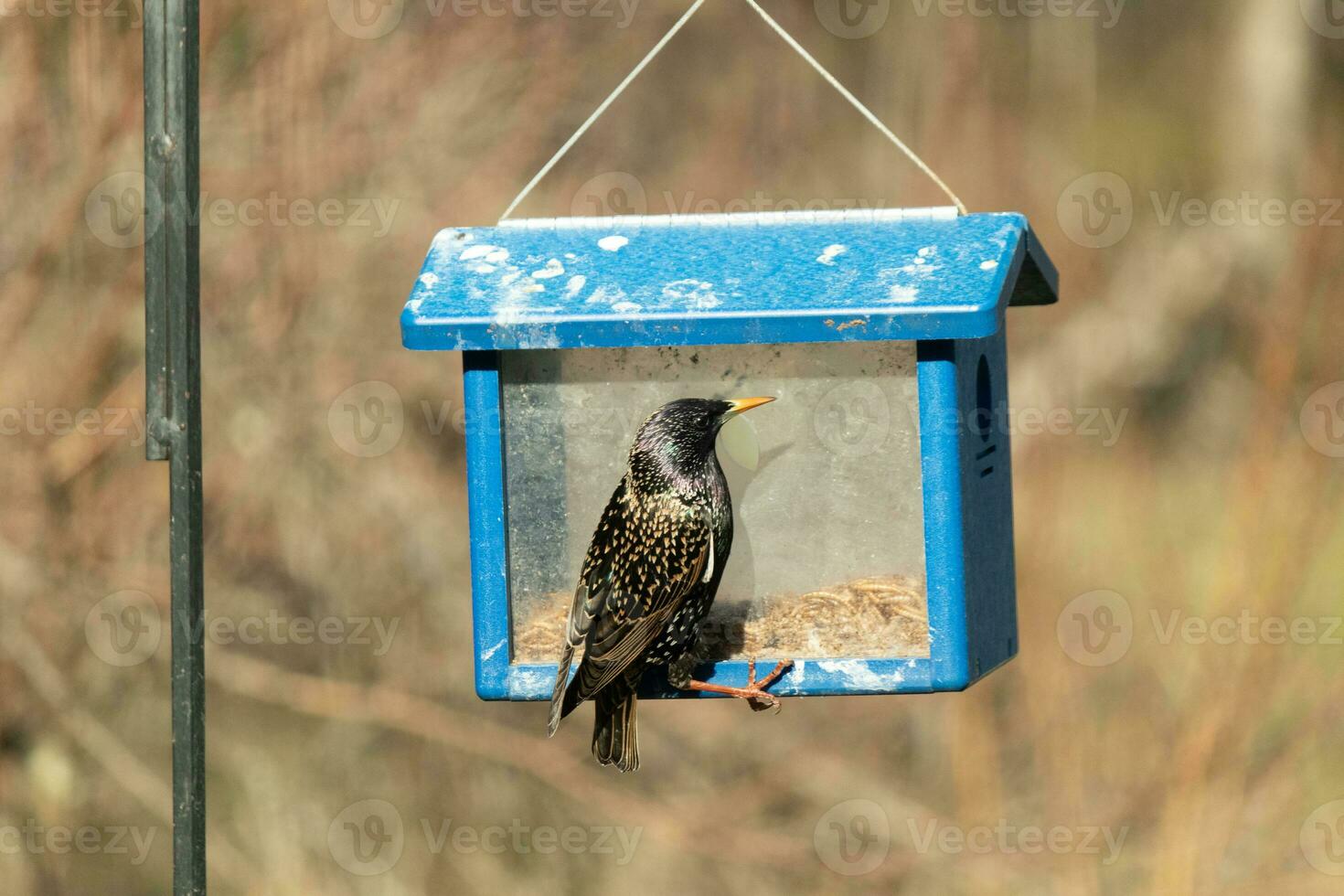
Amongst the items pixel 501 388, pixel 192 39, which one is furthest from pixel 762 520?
pixel 192 39

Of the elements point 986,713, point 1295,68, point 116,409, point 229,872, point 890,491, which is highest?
point 1295,68

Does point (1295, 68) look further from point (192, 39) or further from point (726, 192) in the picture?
point (192, 39)

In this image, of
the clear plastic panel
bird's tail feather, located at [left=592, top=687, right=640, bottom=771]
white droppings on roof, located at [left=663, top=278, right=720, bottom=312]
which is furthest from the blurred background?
white droppings on roof, located at [left=663, top=278, right=720, bottom=312]

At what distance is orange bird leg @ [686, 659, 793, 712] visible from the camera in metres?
4.20

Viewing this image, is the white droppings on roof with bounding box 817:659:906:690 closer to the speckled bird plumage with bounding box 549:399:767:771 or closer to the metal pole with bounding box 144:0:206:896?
the speckled bird plumage with bounding box 549:399:767:771

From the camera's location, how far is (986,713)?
7.69 metres

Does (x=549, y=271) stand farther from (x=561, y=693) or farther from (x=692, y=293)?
(x=561, y=693)

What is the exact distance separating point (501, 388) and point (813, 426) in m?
0.66

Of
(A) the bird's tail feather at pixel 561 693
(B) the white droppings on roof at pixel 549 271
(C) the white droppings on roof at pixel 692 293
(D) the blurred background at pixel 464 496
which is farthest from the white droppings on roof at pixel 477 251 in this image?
(D) the blurred background at pixel 464 496

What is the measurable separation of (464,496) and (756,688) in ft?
12.8

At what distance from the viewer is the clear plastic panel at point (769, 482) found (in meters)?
4.19

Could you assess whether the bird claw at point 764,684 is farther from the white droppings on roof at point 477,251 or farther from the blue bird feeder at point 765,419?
the white droppings on roof at point 477,251

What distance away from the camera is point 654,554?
416 cm

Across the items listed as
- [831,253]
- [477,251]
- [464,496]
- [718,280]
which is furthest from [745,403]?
[464,496]
